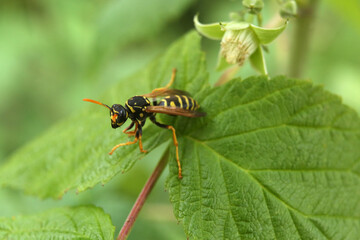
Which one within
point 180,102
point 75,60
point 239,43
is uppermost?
point 239,43

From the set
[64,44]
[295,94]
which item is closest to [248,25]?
[295,94]

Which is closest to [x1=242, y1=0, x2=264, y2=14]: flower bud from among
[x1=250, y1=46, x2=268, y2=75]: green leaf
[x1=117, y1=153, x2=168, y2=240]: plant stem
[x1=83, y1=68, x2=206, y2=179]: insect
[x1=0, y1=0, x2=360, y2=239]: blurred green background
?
[x1=250, y1=46, x2=268, y2=75]: green leaf

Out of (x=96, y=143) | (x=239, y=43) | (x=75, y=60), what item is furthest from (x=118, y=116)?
(x=75, y=60)

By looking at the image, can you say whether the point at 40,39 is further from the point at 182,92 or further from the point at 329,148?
the point at 329,148

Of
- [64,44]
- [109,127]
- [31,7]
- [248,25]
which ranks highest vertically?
[248,25]

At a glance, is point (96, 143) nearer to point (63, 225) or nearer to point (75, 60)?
point (63, 225)
